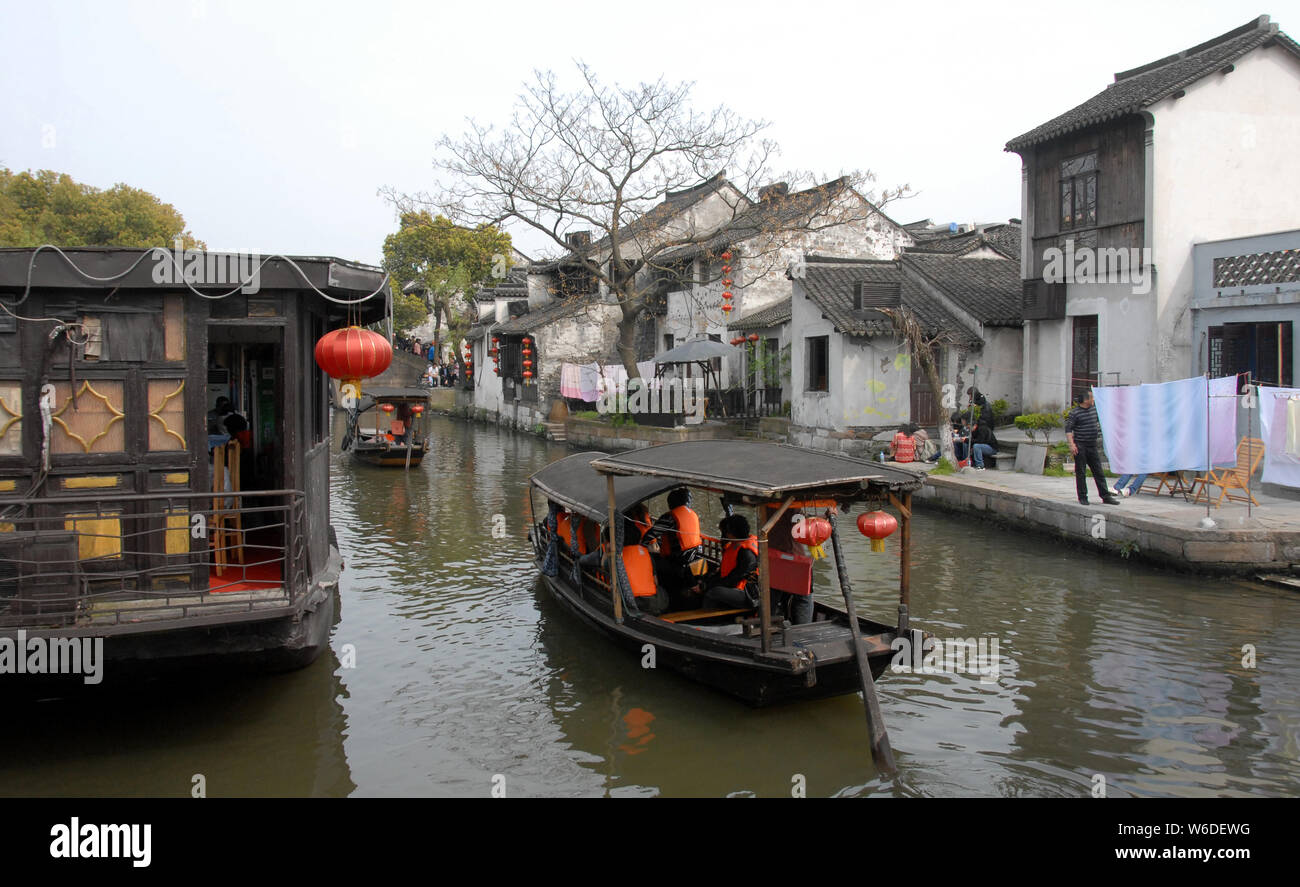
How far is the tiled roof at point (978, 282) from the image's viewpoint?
20.2 m

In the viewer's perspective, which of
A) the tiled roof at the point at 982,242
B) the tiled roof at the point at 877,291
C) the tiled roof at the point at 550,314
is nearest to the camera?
the tiled roof at the point at 877,291

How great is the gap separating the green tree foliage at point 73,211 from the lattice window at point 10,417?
2836cm

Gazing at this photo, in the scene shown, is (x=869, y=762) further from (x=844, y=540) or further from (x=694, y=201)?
(x=694, y=201)

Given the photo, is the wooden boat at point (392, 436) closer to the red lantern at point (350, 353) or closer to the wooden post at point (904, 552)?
the red lantern at point (350, 353)

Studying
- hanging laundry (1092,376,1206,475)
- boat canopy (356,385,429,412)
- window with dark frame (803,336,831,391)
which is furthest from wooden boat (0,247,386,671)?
boat canopy (356,385,429,412)

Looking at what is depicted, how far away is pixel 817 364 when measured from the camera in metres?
21.5

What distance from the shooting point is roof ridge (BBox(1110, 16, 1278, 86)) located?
16.3 m

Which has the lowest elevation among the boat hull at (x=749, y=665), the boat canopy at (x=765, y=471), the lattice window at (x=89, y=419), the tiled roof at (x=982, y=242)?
the boat hull at (x=749, y=665)

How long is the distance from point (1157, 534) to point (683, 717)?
282 inches

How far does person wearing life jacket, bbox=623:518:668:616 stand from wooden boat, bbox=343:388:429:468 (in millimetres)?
14402

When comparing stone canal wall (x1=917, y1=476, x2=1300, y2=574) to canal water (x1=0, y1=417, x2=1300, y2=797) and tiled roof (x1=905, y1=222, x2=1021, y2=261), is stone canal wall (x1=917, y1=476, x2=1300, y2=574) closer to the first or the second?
canal water (x1=0, y1=417, x2=1300, y2=797)

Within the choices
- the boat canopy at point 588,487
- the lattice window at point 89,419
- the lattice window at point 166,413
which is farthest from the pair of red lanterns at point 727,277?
the lattice window at point 89,419

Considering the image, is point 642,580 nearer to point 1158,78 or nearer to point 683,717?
point 683,717
